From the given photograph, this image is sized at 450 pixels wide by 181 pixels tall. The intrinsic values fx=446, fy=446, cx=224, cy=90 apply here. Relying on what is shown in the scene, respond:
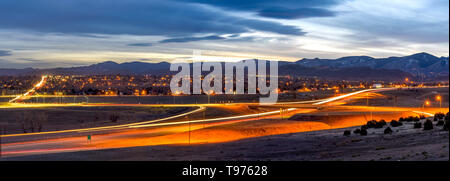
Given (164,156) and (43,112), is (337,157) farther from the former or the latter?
(43,112)

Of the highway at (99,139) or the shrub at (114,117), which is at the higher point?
the shrub at (114,117)

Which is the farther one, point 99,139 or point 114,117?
point 114,117

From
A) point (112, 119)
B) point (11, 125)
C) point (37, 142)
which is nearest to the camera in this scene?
point (37, 142)

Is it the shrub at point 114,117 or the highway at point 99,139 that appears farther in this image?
the shrub at point 114,117

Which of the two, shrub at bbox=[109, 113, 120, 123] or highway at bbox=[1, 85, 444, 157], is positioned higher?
shrub at bbox=[109, 113, 120, 123]

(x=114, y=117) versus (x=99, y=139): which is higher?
(x=114, y=117)

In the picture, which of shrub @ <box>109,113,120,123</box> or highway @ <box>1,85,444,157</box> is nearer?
highway @ <box>1,85,444,157</box>
